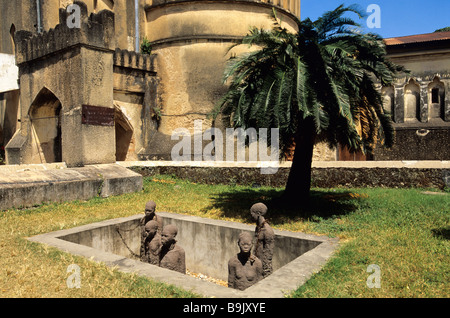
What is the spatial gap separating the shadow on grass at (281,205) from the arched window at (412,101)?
13601 mm

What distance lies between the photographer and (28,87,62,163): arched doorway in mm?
11031

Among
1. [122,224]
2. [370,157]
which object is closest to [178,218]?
[122,224]

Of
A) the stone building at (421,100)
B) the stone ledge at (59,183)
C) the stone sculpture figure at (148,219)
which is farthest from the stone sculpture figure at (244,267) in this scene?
the stone building at (421,100)

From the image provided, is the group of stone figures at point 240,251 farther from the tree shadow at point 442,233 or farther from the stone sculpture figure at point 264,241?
the tree shadow at point 442,233

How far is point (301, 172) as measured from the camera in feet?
24.2

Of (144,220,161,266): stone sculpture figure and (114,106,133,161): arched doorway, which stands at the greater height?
(114,106,133,161): arched doorway

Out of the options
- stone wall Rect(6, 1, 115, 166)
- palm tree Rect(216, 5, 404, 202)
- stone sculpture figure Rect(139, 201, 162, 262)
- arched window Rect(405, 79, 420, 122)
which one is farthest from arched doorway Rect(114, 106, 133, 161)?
arched window Rect(405, 79, 420, 122)

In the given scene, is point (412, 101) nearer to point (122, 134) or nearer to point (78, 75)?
point (122, 134)

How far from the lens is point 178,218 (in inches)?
253

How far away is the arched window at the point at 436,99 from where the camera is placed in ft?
62.8

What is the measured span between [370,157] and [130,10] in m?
14.2

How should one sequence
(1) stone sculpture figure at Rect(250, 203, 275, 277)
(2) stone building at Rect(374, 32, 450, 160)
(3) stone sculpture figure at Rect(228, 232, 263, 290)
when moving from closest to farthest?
(3) stone sculpture figure at Rect(228, 232, 263, 290) < (1) stone sculpture figure at Rect(250, 203, 275, 277) < (2) stone building at Rect(374, 32, 450, 160)

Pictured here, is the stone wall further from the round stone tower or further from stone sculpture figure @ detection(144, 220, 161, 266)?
stone sculpture figure @ detection(144, 220, 161, 266)

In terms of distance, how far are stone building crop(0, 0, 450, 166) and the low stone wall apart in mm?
2064
